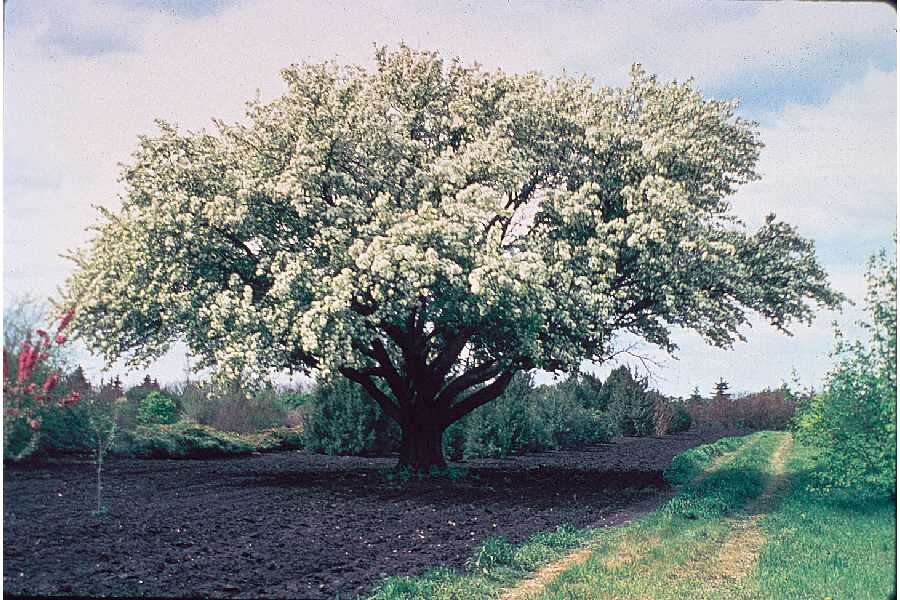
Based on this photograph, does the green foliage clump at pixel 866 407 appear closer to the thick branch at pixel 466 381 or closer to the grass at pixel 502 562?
the grass at pixel 502 562

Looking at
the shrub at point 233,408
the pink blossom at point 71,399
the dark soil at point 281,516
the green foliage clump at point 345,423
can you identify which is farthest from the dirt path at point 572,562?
the pink blossom at point 71,399

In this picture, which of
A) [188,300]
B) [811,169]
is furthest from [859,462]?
[188,300]

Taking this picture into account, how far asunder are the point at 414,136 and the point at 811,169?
4.14 metres

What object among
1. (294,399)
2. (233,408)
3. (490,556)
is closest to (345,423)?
(294,399)

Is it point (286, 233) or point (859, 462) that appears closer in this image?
point (859, 462)

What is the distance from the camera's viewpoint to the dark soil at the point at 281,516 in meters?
6.48

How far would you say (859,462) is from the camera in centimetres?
700

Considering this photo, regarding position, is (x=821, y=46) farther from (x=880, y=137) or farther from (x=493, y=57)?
(x=493, y=57)

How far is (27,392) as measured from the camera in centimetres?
675

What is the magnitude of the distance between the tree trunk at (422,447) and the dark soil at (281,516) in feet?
0.85

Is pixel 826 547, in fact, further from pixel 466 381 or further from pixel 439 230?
pixel 439 230

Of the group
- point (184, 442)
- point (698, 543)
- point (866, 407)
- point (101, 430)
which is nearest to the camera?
point (866, 407)

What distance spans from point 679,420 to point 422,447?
10.1 ft

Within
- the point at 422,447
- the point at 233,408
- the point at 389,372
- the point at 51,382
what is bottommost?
the point at 422,447
